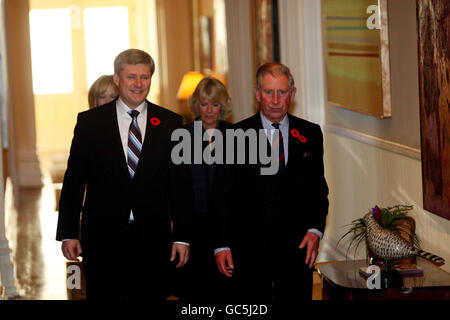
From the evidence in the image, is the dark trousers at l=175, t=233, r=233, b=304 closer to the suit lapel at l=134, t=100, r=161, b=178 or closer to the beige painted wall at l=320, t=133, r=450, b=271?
the beige painted wall at l=320, t=133, r=450, b=271

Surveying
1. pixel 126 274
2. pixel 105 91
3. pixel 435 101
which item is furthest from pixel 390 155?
pixel 126 274

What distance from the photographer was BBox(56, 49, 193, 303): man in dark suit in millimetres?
4262

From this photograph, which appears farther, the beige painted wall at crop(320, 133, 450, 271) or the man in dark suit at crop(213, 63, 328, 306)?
the beige painted wall at crop(320, 133, 450, 271)

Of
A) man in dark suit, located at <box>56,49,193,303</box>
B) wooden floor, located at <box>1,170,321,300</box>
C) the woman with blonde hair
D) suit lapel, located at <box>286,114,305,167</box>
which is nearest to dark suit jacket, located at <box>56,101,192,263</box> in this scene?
→ man in dark suit, located at <box>56,49,193,303</box>

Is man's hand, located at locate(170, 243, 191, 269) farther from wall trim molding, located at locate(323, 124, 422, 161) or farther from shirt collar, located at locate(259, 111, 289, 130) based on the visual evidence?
wall trim molding, located at locate(323, 124, 422, 161)

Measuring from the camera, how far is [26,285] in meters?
7.45

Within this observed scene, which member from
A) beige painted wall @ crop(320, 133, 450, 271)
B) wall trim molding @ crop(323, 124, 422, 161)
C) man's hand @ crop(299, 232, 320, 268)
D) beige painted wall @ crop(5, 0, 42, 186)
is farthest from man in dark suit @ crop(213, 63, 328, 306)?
beige painted wall @ crop(5, 0, 42, 186)

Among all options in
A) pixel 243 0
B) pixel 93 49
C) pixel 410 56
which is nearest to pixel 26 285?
pixel 410 56

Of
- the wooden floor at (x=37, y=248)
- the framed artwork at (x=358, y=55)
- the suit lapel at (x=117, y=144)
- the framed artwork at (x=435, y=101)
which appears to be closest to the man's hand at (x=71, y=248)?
the suit lapel at (x=117, y=144)

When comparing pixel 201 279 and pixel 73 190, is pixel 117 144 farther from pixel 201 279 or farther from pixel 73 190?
pixel 201 279

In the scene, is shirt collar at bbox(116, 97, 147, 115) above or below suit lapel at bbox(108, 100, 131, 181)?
above

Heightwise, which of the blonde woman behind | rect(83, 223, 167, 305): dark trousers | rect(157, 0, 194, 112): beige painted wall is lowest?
rect(83, 223, 167, 305): dark trousers

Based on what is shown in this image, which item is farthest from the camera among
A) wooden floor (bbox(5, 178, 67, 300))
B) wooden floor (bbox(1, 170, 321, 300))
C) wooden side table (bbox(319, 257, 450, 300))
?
wooden floor (bbox(5, 178, 67, 300))

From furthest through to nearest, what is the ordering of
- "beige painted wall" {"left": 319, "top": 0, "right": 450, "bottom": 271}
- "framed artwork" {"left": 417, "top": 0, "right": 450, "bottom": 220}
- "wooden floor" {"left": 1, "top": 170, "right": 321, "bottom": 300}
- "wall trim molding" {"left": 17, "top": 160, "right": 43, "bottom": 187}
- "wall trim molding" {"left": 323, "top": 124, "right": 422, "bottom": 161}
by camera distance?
"wall trim molding" {"left": 17, "top": 160, "right": 43, "bottom": 187}
"wooden floor" {"left": 1, "top": 170, "right": 321, "bottom": 300}
"wall trim molding" {"left": 323, "top": 124, "right": 422, "bottom": 161}
"beige painted wall" {"left": 319, "top": 0, "right": 450, "bottom": 271}
"framed artwork" {"left": 417, "top": 0, "right": 450, "bottom": 220}
